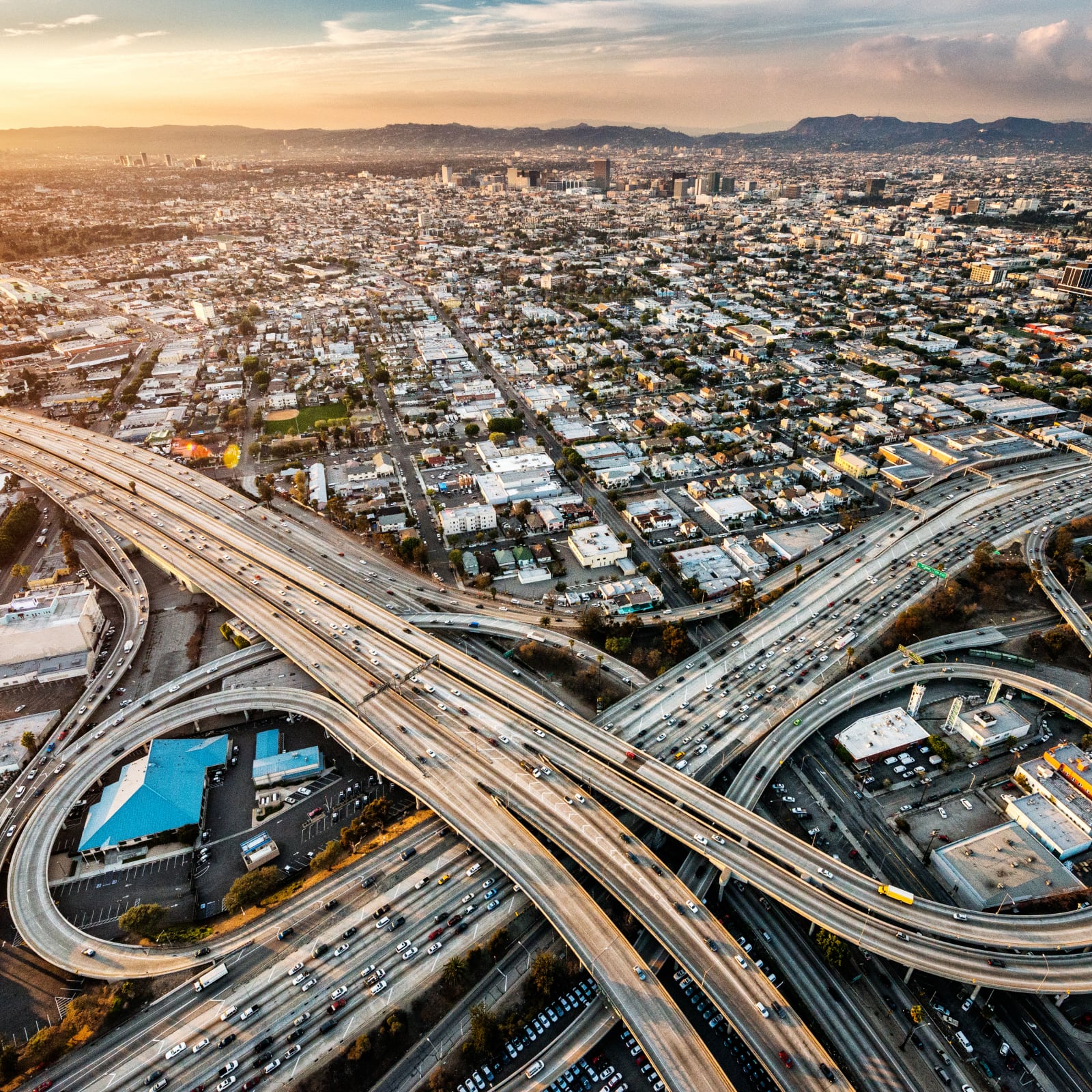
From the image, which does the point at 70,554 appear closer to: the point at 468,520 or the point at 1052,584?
the point at 468,520

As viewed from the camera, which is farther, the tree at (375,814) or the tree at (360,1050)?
the tree at (375,814)

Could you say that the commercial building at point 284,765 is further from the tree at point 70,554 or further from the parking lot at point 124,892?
the tree at point 70,554

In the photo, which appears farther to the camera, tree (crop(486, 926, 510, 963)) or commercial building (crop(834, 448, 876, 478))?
commercial building (crop(834, 448, 876, 478))

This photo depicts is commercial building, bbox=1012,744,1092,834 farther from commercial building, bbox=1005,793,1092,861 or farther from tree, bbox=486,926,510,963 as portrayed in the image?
tree, bbox=486,926,510,963

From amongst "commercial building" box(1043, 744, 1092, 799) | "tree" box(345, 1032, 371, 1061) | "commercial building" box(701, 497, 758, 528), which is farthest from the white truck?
"commercial building" box(701, 497, 758, 528)

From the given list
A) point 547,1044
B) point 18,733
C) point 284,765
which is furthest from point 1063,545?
point 18,733

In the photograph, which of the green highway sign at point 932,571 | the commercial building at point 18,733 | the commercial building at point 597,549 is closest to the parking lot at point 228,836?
the commercial building at point 18,733
